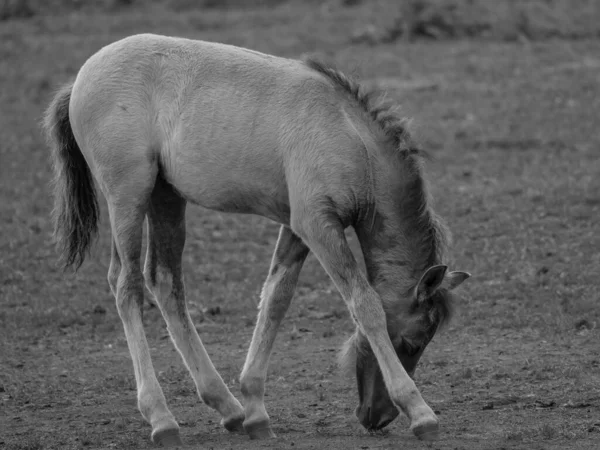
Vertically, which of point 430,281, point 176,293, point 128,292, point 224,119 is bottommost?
point 176,293

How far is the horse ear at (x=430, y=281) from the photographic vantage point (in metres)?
5.70

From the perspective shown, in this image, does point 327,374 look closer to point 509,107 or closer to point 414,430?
point 414,430

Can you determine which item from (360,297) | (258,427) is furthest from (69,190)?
(360,297)

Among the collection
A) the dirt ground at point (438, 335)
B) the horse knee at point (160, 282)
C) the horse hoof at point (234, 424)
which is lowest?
the dirt ground at point (438, 335)

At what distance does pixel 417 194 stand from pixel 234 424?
6.03 feet

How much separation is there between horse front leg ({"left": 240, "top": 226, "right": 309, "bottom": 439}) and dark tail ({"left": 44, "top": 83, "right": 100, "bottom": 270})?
1429 millimetres

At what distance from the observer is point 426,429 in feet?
18.2

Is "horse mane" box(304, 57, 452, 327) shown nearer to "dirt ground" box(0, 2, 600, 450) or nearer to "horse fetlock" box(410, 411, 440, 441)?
"dirt ground" box(0, 2, 600, 450)

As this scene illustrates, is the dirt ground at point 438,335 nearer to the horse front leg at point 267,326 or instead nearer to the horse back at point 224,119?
the horse front leg at point 267,326

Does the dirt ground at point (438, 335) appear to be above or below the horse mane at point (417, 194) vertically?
below

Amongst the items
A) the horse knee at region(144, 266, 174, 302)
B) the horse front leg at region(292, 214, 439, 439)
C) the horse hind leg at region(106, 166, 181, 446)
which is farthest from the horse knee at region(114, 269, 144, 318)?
the horse front leg at region(292, 214, 439, 439)

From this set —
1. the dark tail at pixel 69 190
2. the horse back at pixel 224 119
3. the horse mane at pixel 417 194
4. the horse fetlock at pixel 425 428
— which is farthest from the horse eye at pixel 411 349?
the dark tail at pixel 69 190

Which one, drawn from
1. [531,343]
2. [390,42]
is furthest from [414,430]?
[390,42]

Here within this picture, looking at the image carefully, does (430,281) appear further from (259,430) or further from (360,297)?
(259,430)
